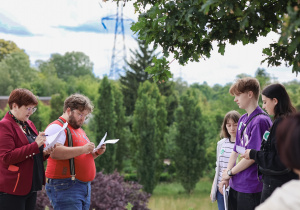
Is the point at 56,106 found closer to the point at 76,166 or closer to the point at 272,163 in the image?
the point at 76,166

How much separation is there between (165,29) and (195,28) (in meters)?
0.25

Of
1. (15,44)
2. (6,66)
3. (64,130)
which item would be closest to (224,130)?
(64,130)

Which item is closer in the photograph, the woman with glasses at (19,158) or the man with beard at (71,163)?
the woman with glasses at (19,158)

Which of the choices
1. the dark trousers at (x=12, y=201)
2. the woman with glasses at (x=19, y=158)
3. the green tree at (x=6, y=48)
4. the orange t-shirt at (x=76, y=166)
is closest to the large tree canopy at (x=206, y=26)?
the orange t-shirt at (x=76, y=166)

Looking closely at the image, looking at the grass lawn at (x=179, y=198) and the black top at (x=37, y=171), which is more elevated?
the black top at (x=37, y=171)

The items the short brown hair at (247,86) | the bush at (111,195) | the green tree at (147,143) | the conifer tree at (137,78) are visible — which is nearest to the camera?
the short brown hair at (247,86)

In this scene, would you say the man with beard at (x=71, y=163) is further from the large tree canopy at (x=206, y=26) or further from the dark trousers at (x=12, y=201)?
the large tree canopy at (x=206, y=26)

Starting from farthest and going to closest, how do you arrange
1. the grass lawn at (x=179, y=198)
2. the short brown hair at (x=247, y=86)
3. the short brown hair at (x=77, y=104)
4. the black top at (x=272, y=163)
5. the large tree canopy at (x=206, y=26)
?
the grass lawn at (x=179, y=198) → the short brown hair at (x=77, y=104) → the short brown hair at (x=247, y=86) → the black top at (x=272, y=163) → the large tree canopy at (x=206, y=26)

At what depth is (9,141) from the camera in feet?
11.2

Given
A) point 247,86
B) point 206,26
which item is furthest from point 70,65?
point 206,26

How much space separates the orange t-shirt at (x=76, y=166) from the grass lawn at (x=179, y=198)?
31.0ft

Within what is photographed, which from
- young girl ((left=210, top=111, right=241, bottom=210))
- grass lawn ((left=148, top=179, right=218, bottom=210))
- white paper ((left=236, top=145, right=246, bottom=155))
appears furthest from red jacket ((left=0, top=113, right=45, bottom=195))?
grass lawn ((left=148, top=179, right=218, bottom=210))

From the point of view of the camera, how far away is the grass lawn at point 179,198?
13.4 metres

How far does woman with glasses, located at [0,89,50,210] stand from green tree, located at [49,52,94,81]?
3025 inches
